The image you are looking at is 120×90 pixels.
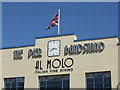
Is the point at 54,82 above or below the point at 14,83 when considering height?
above

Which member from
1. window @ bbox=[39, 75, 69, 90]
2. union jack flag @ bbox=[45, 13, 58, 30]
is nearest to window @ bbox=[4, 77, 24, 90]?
window @ bbox=[39, 75, 69, 90]

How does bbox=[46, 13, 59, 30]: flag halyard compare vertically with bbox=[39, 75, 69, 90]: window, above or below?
above

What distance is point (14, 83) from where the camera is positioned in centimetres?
4594

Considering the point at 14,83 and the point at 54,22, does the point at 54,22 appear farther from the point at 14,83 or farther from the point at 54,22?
the point at 14,83

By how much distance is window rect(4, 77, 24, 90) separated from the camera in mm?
45625

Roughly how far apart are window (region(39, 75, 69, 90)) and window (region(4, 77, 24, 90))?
2.53 metres

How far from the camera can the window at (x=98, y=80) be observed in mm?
41719

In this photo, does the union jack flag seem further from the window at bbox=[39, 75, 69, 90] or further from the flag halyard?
the window at bbox=[39, 75, 69, 90]

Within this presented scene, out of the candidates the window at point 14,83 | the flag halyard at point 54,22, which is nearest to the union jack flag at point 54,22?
the flag halyard at point 54,22

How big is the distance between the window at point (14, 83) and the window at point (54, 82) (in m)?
2.53

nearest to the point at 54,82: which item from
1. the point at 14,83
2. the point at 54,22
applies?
the point at 14,83

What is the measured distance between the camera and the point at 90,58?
42781 mm

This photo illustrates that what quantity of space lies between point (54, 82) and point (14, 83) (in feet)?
17.6

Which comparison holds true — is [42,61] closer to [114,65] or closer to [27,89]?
[27,89]
